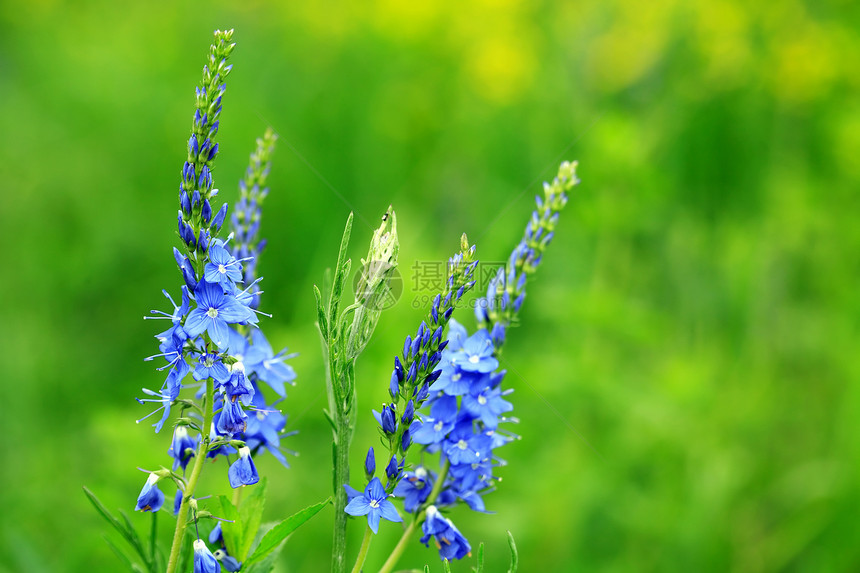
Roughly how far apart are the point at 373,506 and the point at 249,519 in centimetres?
36

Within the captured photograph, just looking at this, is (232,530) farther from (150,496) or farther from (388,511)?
(388,511)

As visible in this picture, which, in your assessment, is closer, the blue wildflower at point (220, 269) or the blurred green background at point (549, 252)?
the blue wildflower at point (220, 269)

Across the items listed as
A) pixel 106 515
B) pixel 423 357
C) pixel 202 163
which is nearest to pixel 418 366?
pixel 423 357

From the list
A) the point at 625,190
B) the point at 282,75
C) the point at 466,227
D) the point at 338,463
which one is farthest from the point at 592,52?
the point at 338,463

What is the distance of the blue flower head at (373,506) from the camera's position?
5.82 feet

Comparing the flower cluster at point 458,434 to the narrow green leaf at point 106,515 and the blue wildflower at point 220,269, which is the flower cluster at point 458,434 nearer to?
the blue wildflower at point 220,269

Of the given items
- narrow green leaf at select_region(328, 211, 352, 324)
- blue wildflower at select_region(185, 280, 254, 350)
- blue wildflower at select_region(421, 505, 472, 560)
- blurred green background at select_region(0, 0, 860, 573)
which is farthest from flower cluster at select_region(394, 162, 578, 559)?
blurred green background at select_region(0, 0, 860, 573)

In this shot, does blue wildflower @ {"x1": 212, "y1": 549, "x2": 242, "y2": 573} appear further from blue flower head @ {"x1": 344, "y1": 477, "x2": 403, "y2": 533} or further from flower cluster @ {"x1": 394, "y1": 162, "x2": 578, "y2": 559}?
flower cluster @ {"x1": 394, "y1": 162, "x2": 578, "y2": 559}

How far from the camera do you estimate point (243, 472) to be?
1747 mm

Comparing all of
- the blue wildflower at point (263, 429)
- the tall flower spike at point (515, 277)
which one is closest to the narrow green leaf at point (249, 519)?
the blue wildflower at point (263, 429)

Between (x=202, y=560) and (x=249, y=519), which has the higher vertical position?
(x=249, y=519)

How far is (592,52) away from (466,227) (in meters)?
1.62

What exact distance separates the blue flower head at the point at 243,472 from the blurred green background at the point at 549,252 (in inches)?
51.9

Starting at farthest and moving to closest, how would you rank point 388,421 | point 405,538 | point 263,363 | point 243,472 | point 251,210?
point 251,210, point 263,363, point 405,538, point 388,421, point 243,472
